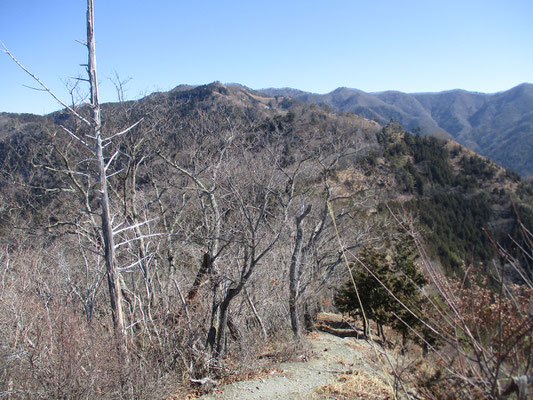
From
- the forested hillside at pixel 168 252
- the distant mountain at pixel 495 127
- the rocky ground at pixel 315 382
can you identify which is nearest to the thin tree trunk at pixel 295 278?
the forested hillside at pixel 168 252

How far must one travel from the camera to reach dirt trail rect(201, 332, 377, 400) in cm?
687

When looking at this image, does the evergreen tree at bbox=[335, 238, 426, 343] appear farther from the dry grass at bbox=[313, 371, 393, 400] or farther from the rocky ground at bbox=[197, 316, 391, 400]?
the dry grass at bbox=[313, 371, 393, 400]

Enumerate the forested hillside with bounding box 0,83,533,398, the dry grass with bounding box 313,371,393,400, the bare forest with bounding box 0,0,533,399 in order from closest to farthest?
the bare forest with bounding box 0,0,533,399 < the forested hillside with bounding box 0,83,533,398 < the dry grass with bounding box 313,371,393,400

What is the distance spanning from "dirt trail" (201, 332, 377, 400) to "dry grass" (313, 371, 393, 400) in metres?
0.19

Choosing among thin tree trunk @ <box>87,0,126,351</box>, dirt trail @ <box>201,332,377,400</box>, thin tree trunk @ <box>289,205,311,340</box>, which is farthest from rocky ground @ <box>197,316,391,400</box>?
thin tree trunk @ <box>87,0,126,351</box>

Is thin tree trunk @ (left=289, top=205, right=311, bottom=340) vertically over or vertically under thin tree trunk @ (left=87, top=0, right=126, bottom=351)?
under

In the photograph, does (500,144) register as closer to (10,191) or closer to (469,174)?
(469,174)

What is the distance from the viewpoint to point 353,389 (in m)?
6.80

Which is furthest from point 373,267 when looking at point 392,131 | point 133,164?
point 392,131

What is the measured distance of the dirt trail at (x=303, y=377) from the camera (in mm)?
6867

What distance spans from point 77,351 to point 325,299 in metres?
18.8

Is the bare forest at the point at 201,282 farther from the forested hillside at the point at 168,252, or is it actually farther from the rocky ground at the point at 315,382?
the rocky ground at the point at 315,382

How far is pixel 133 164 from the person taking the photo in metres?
10.5

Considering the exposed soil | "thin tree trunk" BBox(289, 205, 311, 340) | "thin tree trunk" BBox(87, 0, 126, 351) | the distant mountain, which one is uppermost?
the distant mountain
